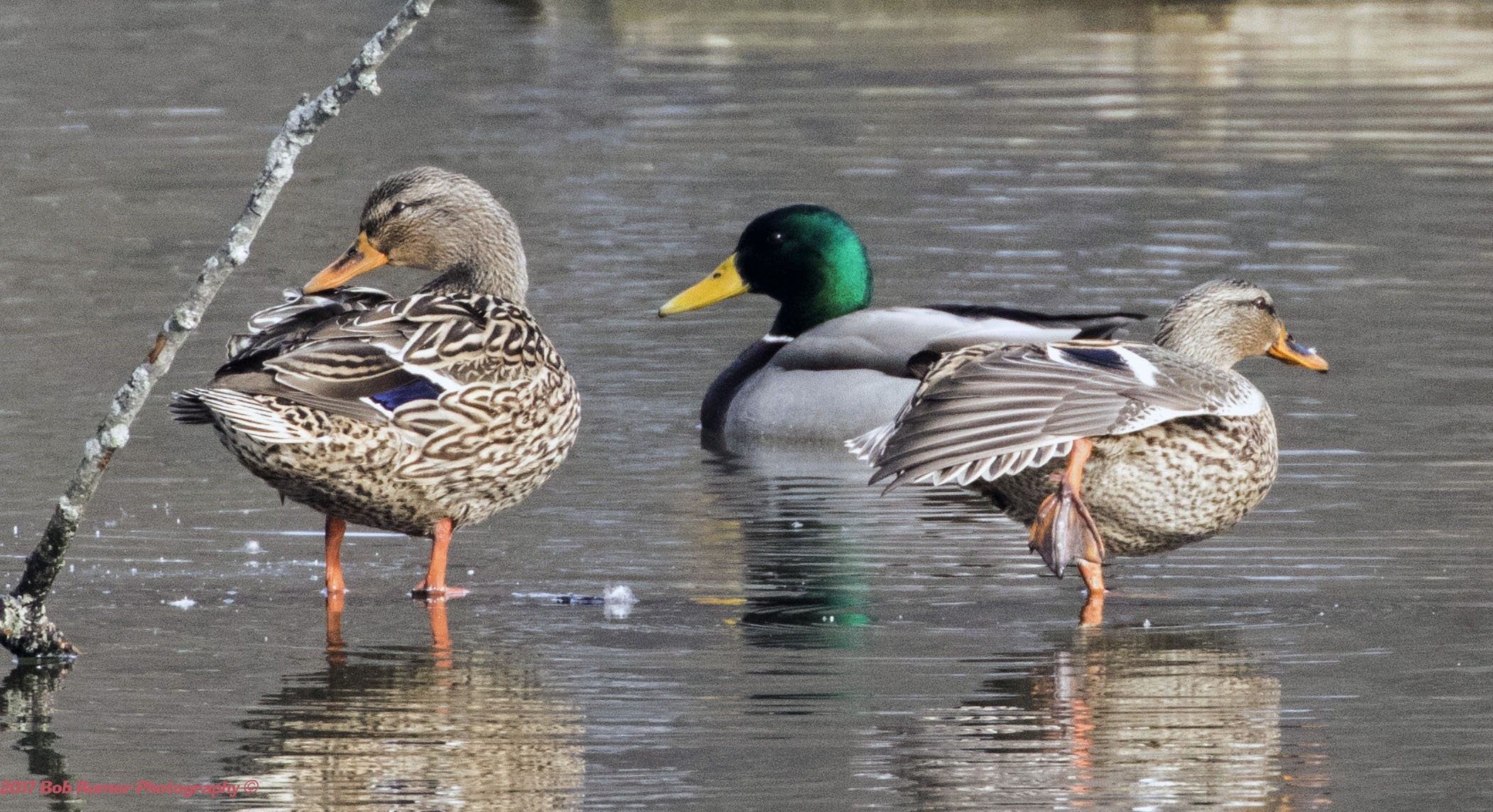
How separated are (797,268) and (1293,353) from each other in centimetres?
330

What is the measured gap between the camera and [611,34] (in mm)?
27469

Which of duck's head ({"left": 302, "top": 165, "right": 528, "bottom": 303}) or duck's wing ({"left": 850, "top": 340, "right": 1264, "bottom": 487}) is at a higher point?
duck's head ({"left": 302, "top": 165, "right": 528, "bottom": 303})

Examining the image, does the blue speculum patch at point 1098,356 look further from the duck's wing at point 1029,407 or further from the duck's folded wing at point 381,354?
the duck's folded wing at point 381,354

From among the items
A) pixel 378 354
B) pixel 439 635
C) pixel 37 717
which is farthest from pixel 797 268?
pixel 37 717

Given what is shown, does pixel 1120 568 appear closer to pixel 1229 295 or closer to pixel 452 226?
pixel 1229 295

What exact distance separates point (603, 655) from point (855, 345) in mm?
4390

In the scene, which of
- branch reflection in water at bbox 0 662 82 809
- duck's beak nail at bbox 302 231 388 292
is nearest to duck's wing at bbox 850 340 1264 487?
duck's beak nail at bbox 302 231 388 292

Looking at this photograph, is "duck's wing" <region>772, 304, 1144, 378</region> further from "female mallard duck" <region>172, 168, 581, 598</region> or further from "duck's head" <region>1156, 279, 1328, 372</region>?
"female mallard duck" <region>172, 168, 581, 598</region>

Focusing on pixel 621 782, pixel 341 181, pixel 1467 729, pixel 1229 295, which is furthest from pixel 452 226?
pixel 341 181

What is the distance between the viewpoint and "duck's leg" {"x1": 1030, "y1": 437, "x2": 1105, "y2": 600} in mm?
6855

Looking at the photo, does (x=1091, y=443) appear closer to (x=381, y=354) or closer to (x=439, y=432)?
(x=439, y=432)

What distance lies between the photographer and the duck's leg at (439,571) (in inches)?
280

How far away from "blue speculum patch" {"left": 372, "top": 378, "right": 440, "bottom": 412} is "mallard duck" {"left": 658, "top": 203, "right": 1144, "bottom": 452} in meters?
3.32

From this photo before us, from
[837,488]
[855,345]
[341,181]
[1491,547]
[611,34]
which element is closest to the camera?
[1491,547]
